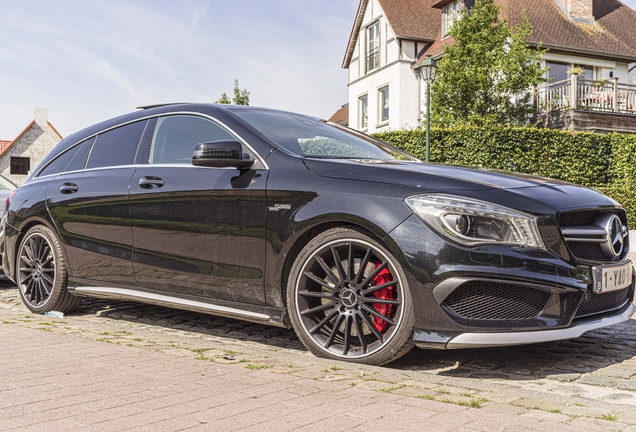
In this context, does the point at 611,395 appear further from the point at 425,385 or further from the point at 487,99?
the point at 487,99

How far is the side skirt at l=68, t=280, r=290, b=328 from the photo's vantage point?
436 centimetres

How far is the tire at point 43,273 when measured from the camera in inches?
234

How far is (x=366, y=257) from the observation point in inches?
155

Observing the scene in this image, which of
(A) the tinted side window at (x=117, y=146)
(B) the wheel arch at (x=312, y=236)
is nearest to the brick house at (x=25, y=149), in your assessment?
→ (A) the tinted side window at (x=117, y=146)

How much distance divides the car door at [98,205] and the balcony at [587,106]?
20.0 meters

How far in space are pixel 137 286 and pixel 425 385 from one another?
2.61 meters

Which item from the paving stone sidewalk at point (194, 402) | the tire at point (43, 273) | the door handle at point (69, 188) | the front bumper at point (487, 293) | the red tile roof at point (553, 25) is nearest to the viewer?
the paving stone sidewalk at point (194, 402)

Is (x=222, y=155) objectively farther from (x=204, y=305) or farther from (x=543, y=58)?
(x=543, y=58)

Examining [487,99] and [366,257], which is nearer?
[366,257]

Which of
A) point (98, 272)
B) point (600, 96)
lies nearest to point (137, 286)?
point (98, 272)

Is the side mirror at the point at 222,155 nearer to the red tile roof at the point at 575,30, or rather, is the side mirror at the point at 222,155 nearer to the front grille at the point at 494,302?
the front grille at the point at 494,302

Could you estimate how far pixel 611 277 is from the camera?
3977mm

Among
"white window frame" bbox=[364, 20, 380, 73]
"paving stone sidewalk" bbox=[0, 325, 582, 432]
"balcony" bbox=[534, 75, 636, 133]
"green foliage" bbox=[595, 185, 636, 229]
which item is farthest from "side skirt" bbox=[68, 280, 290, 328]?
"white window frame" bbox=[364, 20, 380, 73]

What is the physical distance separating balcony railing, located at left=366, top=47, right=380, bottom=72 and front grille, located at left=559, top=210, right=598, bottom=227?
29.3m
